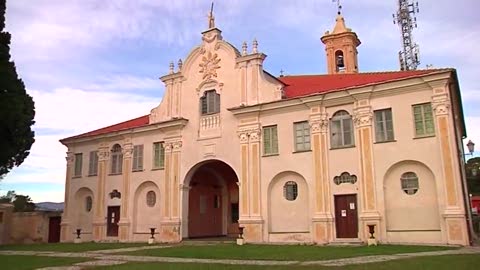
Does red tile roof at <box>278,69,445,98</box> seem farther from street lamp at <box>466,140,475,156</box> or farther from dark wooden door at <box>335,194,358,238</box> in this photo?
street lamp at <box>466,140,475,156</box>

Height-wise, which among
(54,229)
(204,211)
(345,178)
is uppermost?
(345,178)

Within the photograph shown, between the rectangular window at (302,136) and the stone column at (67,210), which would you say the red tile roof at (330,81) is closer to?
the rectangular window at (302,136)

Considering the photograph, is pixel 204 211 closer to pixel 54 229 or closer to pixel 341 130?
pixel 341 130

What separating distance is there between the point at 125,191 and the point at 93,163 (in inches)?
151

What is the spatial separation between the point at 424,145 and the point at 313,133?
16.4 feet

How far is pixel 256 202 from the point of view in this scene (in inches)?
926

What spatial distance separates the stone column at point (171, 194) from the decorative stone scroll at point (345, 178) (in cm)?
909

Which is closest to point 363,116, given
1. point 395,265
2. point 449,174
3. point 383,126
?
point 383,126

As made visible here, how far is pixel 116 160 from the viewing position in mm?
29812

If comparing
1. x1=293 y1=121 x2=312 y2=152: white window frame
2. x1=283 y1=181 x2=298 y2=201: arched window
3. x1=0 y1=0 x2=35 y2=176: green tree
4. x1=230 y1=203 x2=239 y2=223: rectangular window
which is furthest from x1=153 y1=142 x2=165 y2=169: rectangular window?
x1=293 y1=121 x2=312 y2=152: white window frame

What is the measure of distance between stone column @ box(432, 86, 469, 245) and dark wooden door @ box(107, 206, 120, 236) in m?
18.5

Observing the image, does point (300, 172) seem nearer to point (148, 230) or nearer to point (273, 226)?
point (273, 226)

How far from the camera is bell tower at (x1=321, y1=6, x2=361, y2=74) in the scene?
1373 inches

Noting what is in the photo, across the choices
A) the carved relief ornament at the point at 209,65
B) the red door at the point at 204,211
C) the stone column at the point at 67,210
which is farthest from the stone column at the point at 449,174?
the stone column at the point at 67,210
